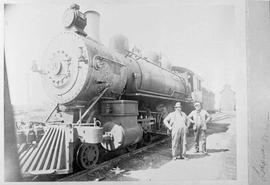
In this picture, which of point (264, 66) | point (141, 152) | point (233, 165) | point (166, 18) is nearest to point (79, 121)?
point (141, 152)

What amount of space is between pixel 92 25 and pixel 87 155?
134 centimetres

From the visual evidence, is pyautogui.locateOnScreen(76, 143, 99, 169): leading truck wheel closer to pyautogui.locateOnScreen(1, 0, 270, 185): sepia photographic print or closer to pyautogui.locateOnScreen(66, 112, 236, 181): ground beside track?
pyautogui.locateOnScreen(1, 0, 270, 185): sepia photographic print

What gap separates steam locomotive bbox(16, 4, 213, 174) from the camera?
2865 mm

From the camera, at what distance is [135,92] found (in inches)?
132

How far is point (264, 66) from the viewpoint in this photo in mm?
3258

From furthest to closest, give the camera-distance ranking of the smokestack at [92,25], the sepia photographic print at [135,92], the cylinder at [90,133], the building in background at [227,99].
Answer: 1. the building in background at [227,99]
2. the smokestack at [92,25]
3. the sepia photographic print at [135,92]
4. the cylinder at [90,133]

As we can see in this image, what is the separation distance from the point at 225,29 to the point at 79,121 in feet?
6.19

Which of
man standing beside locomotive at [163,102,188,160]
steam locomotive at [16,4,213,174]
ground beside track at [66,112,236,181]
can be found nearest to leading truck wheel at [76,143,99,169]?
steam locomotive at [16,4,213,174]

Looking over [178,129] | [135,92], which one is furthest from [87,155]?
[178,129]

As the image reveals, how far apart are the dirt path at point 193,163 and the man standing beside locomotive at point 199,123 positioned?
0.06m

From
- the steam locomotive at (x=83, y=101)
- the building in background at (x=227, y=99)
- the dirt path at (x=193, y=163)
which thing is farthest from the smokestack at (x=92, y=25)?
the building in background at (x=227, y=99)

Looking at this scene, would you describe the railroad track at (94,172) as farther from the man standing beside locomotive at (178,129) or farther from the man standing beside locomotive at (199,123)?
the man standing beside locomotive at (178,129)

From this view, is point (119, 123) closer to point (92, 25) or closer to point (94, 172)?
point (94, 172)

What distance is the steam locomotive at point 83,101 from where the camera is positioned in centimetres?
287
